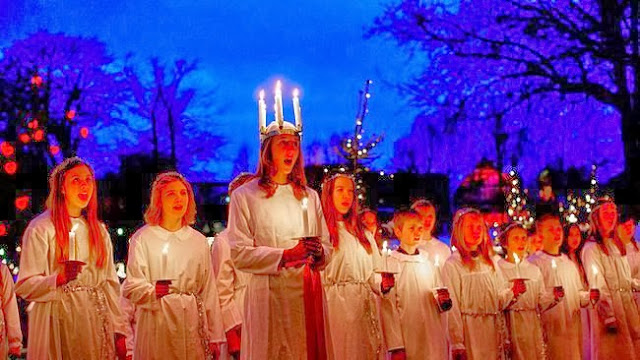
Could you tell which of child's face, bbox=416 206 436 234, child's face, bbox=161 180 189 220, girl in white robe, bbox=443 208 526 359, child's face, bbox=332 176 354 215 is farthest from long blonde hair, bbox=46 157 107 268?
child's face, bbox=416 206 436 234

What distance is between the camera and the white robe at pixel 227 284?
24.9 ft

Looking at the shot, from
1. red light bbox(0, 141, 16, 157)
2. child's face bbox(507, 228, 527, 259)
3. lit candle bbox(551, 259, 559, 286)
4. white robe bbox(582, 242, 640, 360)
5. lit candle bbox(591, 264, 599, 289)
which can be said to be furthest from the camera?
red light bbox(0, 141, 16, 157)

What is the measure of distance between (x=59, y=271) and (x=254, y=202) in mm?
1578

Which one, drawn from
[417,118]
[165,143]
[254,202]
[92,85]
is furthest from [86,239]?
[417,118]

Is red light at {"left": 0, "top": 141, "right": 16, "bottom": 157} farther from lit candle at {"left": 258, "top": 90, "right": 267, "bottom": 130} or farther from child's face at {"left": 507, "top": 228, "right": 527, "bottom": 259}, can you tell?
lit candle at {"left": 258, "top": 90, "right": 267, "bottom": 130}

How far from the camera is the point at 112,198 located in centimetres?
2711

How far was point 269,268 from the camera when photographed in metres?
5.93

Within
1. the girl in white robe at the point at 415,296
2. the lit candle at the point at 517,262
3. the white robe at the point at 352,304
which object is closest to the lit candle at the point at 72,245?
the white robe at the point at 352,304

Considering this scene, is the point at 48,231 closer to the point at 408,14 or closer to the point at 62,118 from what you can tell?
the point at 408,14

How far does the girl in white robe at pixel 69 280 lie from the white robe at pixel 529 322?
4.98 m

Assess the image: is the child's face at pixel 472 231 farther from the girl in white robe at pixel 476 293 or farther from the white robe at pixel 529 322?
the white robe at pixel 529 322

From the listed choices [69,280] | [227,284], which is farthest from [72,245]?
[227,284]

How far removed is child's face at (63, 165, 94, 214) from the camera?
7.04 metres

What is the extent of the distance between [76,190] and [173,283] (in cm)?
109
